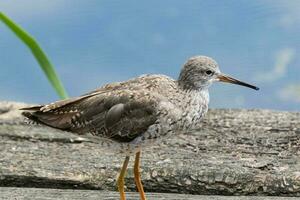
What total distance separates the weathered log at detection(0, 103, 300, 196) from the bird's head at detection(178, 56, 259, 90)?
91 centimetres

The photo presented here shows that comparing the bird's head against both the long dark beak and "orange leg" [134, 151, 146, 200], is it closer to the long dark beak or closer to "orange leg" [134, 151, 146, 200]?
the long dark beak

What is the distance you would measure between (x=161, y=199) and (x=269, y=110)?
3.33 metres

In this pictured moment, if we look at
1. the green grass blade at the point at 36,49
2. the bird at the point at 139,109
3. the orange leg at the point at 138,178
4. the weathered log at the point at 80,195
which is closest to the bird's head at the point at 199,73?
the bird at the point at 139,109

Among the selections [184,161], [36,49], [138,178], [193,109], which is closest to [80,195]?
[138,178]

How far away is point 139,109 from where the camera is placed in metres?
5.37

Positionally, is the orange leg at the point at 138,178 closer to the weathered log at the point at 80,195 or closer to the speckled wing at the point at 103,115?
the weathered log at the point at 80,195

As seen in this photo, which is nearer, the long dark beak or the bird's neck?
the bird's neck

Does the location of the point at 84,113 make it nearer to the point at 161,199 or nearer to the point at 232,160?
the point at 161,199

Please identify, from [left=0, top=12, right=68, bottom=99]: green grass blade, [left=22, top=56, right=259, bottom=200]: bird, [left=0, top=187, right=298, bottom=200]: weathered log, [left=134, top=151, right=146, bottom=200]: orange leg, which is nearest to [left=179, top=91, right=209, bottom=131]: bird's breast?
[left=22, top=56, right=259, bottom=200]: bird

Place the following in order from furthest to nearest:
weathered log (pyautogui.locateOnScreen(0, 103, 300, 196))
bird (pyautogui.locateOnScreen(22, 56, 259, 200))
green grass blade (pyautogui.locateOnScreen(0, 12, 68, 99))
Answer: green grass blade (pyautogui.locateOnScreen(0, 12, 68, 99)) < weathered log (pyautogui.locateOnScreen(0, 103, 300, 196)) < bird (pyautogui.locateOnScreen(22, 56, 259, 200))

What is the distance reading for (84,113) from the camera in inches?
219

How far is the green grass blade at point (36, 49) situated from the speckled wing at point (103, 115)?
1305 millimetres

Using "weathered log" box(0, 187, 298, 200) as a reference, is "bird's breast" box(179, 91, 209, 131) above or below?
above

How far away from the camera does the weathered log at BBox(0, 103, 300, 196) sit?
20.3ft
